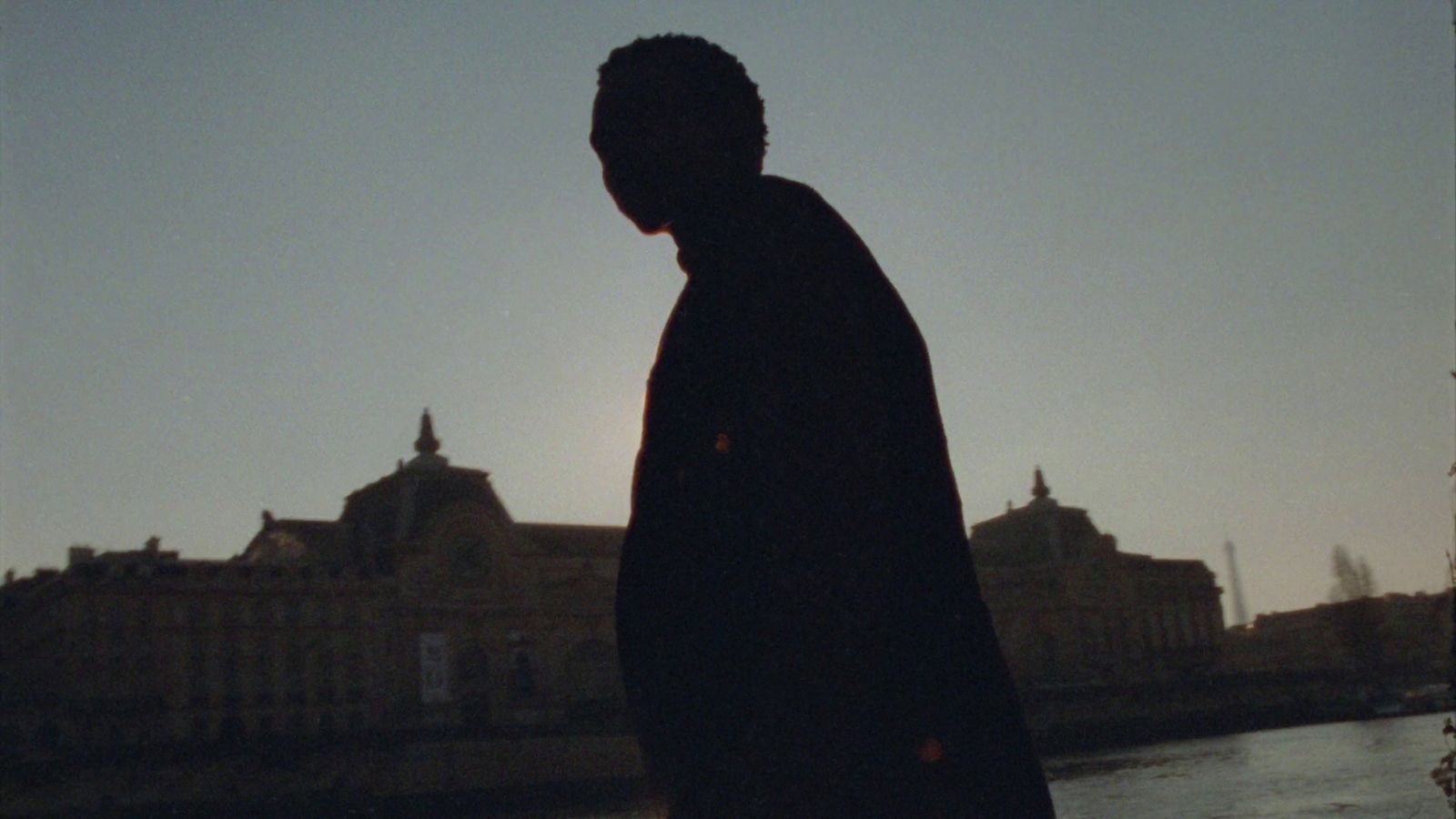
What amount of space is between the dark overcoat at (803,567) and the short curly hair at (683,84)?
0.53 feet

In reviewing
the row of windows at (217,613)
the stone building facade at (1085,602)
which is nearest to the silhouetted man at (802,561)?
the row of windows at (217,613)

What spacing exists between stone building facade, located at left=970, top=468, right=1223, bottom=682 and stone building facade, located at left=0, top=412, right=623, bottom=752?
26.3 metres

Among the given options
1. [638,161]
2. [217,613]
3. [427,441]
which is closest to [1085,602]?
[427,441]

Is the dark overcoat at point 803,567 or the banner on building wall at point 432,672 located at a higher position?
the banner on building wall at point 432,672

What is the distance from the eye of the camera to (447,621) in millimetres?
56625

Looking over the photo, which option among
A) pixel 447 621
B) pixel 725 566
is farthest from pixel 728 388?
pixel 447 621

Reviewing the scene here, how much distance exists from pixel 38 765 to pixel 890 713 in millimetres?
45652

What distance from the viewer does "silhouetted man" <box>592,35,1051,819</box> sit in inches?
51.4

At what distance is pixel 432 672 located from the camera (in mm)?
55344

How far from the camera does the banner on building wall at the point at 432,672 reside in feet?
181

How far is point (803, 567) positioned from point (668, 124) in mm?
Result: 622

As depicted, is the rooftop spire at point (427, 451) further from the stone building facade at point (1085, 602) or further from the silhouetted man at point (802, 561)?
the silhouetted man at point (802, 561)

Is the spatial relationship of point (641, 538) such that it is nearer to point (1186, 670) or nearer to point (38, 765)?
point (38, 765)

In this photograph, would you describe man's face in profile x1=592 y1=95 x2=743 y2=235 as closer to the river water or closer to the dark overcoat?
the dark overcoat
